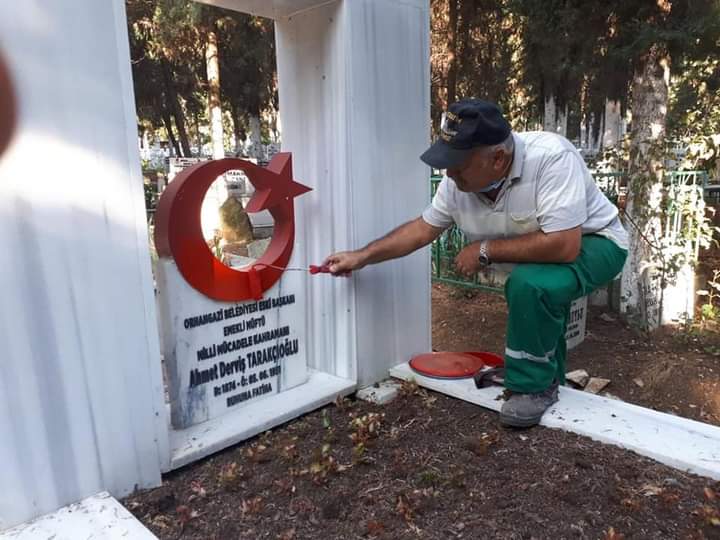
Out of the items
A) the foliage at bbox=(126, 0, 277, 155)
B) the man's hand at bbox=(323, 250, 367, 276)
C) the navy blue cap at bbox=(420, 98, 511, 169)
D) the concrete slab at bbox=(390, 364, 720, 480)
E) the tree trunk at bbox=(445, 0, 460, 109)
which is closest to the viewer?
the concrete slab at bbox=(390, 364, 720, 480)

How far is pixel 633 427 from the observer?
7.63 ft

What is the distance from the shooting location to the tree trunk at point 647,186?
4.93 m

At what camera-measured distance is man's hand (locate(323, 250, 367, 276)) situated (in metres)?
2.64

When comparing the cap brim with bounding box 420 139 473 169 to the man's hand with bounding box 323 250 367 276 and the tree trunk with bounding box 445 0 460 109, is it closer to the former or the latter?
the man's hand with bounding box 323 250 367 276

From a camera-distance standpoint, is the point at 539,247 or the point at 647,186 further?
the point at 647,186

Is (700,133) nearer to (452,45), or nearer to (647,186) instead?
(647,186)

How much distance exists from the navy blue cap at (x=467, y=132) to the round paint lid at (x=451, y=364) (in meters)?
1.15

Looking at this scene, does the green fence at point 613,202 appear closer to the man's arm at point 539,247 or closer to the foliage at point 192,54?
the man's arm at point 539,247

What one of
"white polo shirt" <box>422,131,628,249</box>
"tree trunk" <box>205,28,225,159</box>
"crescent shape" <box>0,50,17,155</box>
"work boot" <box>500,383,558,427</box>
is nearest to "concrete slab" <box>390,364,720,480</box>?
"work boot" <box>500,383,558,427</box>

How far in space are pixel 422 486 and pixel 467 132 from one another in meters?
Answer: 1.37

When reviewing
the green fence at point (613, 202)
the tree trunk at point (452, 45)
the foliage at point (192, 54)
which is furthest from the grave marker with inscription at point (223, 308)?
the foliage at point (192, 54)

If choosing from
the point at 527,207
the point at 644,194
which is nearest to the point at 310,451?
the point at 527,207

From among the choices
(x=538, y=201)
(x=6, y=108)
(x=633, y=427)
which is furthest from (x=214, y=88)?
(x=633, y=427)

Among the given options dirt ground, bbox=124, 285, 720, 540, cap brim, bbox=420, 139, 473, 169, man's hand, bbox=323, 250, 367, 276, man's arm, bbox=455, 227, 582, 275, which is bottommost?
dirt ground, bbox=124, 285, 720, 540
